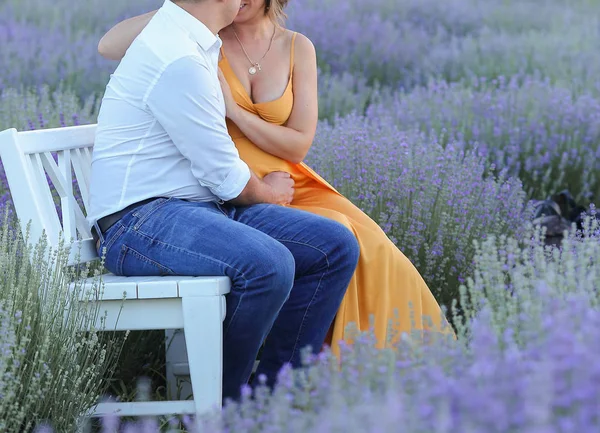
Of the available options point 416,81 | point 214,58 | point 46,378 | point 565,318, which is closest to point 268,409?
point 565,318

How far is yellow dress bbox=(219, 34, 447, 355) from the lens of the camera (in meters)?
2.77

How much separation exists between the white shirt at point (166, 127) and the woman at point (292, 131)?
0.26 metres

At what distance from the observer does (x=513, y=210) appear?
12.3 ft

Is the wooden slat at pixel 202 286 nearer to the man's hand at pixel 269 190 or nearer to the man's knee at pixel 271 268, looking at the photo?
the man's knee at pixel 271 268

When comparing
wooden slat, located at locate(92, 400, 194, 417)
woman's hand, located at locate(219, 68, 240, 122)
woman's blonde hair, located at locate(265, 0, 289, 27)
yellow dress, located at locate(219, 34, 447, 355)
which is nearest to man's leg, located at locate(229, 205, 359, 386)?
yellow dress, located at locate(219, 34, 447, 355)

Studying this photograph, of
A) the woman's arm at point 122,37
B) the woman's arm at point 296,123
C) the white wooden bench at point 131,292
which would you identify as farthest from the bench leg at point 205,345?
the woman's arm at point 122,37

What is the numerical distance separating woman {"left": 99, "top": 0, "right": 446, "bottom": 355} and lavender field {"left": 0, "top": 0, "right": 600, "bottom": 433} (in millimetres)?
354

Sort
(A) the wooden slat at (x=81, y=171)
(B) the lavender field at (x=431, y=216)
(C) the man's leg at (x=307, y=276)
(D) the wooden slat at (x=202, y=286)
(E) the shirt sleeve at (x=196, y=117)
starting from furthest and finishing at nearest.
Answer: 1. (A) the wooden slat at (x=81, y=171)
2. (C) the man's leg at (x=307, y=276)
3. (E) the shirt sleeve at (x=196, y=117)
4. (D) the wooden slat at (x=202, y=286)
5. (B) the lavender field at (x=431, y=216)

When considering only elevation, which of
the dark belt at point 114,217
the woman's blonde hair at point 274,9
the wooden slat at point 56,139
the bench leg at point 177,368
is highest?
the woman's blonde hair at point 274,9

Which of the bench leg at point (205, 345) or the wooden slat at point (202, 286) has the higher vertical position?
the wooden slat at point (202, 286)

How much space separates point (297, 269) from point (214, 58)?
0.65 m

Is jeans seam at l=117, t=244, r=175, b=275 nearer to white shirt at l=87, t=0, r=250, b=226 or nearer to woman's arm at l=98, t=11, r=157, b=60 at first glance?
white shirt at l=87, t=0, r=250, b=226

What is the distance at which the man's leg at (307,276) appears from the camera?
2590 mm

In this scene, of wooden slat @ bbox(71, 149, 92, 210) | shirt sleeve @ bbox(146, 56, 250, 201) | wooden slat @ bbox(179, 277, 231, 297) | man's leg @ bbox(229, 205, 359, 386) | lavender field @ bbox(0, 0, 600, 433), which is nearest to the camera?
lavender field @ bbox(0, 0, 600, 433)
